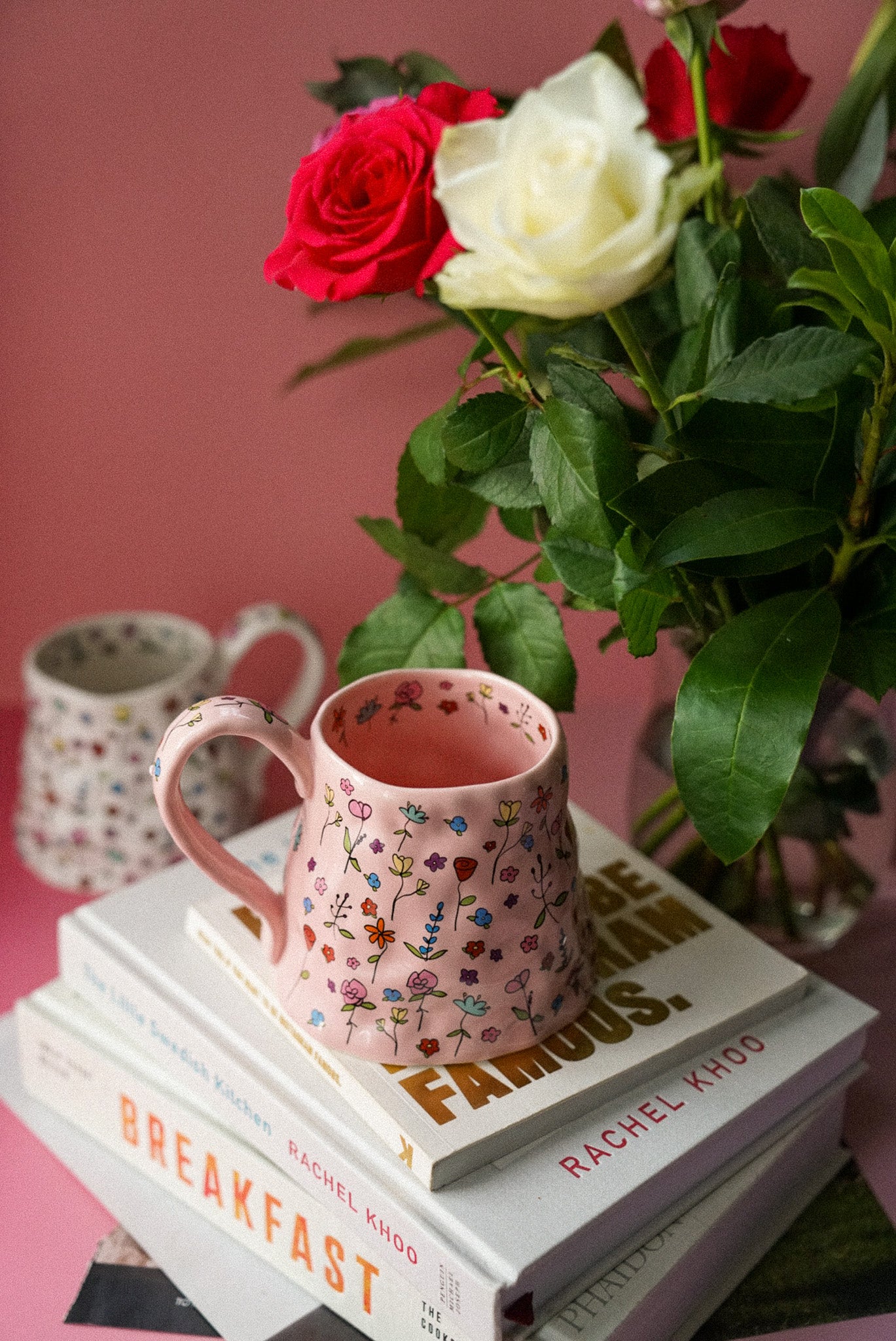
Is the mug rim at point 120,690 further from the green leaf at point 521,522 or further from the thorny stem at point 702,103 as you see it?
the thorny stem at point 702,103

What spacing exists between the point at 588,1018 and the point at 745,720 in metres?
0.15

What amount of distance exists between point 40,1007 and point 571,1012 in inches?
10.5

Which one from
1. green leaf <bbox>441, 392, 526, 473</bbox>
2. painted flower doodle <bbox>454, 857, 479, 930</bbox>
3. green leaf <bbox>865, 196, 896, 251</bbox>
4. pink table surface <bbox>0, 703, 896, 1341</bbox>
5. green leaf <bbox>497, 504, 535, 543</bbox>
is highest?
green leaf <bbox>865, 196, 896, 251</bbox>

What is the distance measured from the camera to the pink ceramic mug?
464 millimetres

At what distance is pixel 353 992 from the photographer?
0.49 m

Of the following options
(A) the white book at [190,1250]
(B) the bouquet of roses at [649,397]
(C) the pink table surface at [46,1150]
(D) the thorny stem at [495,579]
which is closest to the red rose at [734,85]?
(B) the bouquet of roses at [649,397]

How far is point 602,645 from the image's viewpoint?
585 millimetres

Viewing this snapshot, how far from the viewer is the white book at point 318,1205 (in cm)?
47

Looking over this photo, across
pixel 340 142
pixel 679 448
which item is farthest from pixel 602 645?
pixel 340 142

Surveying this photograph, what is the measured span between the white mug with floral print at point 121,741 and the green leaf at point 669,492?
0.35m

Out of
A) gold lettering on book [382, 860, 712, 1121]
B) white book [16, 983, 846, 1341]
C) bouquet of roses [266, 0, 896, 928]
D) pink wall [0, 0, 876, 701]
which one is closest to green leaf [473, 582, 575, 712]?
bouquet of roses [266, 0, 896, 928]

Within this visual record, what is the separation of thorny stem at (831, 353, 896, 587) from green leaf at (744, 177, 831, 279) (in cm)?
7

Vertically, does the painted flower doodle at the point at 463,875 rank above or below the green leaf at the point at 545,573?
below

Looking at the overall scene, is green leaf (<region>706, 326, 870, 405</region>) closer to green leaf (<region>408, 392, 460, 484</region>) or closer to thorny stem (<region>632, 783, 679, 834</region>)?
green leaf (<region>408, 392, 460, 484</region>)
